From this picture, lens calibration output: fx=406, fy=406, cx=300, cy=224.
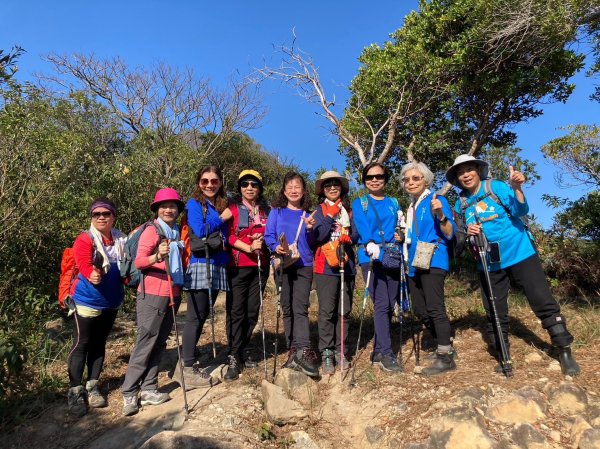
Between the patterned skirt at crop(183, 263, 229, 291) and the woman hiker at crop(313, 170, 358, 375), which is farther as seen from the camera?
the woman hiker at crop(313, 170, 358, 375)

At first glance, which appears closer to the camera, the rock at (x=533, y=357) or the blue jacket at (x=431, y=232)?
the blue jacket at (x=431, y=232)

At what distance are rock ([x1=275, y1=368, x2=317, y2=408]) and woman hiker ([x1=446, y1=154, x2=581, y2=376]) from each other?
76.1 inches

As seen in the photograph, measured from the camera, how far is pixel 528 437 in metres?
3.05

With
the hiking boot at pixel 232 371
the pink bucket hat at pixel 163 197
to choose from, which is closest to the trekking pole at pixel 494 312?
the hiking boot at pixel 232 371

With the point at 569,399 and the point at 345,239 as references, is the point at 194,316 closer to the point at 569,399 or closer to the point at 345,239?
the point at 345,239

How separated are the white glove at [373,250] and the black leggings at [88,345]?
2.73 metres

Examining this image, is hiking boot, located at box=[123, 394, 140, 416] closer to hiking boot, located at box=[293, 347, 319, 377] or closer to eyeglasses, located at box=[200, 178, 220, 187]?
hiking boot, located at box=[293, 347, 319, 377]

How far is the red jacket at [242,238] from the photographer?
14.6 feet

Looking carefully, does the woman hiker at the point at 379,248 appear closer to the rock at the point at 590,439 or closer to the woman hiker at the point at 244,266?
the woman hiker at the point at 244,266

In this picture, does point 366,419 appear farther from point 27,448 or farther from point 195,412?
point 27,448

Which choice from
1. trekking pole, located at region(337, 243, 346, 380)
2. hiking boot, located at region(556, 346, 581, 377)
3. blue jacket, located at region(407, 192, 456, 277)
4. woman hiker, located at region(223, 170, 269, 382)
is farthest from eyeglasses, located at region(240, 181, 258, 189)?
hiking boot, located at region(556, 346, 581, 377)

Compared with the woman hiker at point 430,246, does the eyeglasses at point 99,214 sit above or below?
above

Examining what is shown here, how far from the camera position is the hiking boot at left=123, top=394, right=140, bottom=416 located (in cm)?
389

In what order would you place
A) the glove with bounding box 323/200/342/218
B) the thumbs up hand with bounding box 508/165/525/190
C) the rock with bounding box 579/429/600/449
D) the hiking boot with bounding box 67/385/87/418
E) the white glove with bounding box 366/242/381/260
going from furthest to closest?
1. the glove with bounding box 323/200/342/218
2. the white glove with bounding box 366/242/381/260
3. the hiking boot with bounding box 67/385/87/418
4. the thumbs up hand with bounding box 508/165/525/190
5. the rock with bounding box 579/429/600/449
